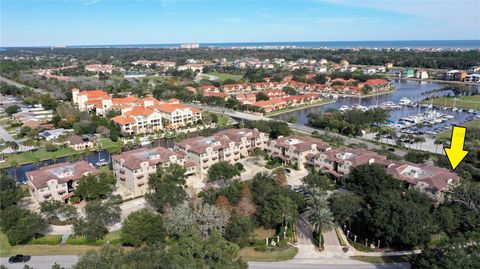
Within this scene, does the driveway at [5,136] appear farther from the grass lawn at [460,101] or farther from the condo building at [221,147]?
the grass lawn at [460,101]

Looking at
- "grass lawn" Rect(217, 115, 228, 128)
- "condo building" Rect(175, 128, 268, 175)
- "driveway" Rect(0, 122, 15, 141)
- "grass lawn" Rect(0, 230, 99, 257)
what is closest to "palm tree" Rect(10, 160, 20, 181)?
"driveway" Rect(0, 122, 15, 141)

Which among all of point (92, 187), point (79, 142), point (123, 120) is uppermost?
point (123, 120)

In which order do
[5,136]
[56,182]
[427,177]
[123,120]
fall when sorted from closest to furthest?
1. [427,177]
2. [56,182]
3. [5,136]
4. [123,120]

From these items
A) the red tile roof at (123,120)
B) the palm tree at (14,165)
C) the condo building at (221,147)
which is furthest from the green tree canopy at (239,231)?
the red tile roof at (123,120)

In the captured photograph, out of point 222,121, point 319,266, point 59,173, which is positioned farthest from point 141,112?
point 319,266

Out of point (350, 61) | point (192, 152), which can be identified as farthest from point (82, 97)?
point (350, 61)

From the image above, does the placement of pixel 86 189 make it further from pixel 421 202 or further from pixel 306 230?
pixel 421 202

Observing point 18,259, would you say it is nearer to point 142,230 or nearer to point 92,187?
point 142,230
